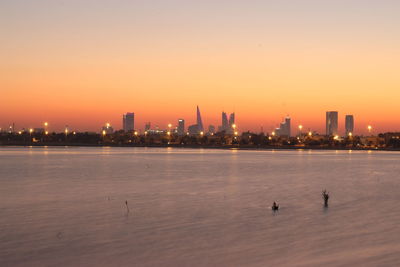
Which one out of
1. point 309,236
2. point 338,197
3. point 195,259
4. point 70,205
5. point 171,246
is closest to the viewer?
point 195,259

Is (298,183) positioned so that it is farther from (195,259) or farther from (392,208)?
(195,259)

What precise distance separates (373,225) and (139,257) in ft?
47.4

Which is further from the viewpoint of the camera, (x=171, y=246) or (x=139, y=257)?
(x=171, y=246)

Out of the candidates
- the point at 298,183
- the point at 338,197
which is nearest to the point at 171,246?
the point at 338,197

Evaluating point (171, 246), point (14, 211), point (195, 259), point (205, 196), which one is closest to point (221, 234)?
point (171, 246)

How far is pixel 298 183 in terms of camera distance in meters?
61.8

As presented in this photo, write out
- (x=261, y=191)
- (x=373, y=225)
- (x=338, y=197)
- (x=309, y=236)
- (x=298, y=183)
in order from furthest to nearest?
1. (x=298, y=183)
2. (x=261, y=191)
3. (x=338, y=197)
4. (x=373, y=225)
5. (x=309, y=236)

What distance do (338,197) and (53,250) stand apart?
2983 centimetres

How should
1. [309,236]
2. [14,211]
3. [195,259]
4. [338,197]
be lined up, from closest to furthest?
[195,259]
[309,236]
[14,211]
[338,197]

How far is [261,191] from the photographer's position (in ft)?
169

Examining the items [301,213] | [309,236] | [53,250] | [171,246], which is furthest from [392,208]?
[53,250]

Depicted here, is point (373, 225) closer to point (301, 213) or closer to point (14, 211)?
point (301, 213)

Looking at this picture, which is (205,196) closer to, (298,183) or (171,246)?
(298,183)

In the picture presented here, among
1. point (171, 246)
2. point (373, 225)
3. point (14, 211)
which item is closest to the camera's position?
point (171, 246)
